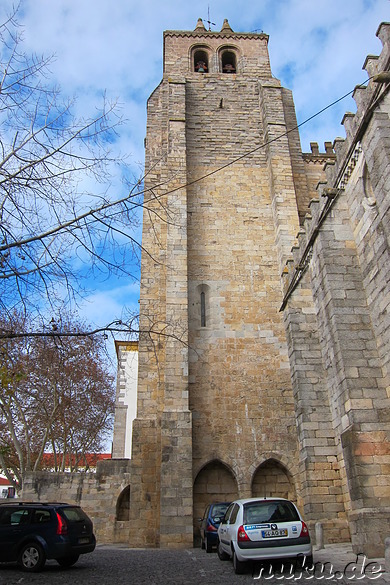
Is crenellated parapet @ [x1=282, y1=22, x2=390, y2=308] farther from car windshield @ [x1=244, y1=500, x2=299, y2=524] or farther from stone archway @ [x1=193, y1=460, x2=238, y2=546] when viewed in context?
car windshield @ [x1=244, y1=500, x2=299, y2=524]

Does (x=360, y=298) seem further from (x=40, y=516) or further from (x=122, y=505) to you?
(x=122, y=505)

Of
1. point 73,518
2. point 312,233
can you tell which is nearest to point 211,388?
point 312,233

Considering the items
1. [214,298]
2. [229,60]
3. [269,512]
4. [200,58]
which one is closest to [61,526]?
[269,512]

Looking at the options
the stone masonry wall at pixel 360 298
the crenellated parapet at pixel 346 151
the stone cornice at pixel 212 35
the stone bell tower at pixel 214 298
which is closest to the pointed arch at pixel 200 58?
the stone bell tower at pixel 214 298

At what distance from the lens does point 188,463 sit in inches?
468

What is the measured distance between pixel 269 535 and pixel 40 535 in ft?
11.5

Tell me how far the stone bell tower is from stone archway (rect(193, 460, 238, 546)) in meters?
0.03

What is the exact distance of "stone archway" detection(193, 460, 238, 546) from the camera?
41.2 feet

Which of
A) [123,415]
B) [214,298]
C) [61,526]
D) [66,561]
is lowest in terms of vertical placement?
[66,561]

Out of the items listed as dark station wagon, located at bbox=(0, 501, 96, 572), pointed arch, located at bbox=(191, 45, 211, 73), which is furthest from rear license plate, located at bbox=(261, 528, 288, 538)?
pointed arch, located at bbox=(191, 45, 211, 73)

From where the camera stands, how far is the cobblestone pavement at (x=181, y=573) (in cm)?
580

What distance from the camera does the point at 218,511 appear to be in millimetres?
10234

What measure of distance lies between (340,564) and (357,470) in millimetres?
1435

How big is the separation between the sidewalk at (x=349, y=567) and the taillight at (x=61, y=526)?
377 cm
